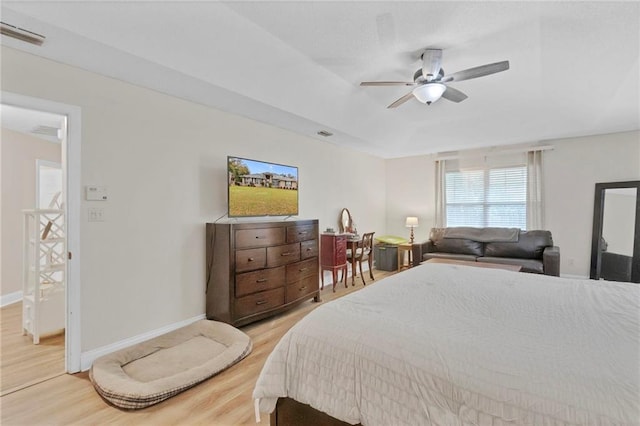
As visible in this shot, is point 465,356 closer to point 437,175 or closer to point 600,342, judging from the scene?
point 600,342

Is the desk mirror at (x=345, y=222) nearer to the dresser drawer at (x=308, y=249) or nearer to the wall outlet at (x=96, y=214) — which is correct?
the dresser drawer at (x=308, y=249)

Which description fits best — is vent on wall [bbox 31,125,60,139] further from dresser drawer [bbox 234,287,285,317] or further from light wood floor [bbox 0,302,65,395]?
dresser drawer [bbox 234,287,285,317]

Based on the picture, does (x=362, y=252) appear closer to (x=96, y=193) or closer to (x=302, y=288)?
(x=302, y=288)

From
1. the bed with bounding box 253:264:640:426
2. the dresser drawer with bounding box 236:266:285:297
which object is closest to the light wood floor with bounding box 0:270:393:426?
the bed with bounding box 253:264:640:426

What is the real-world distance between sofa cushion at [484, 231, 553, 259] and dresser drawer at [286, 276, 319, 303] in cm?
312

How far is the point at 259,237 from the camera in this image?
3271 mm

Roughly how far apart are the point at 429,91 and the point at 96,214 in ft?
10.3

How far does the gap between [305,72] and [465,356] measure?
9.57 feet

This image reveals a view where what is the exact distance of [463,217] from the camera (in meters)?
5.98

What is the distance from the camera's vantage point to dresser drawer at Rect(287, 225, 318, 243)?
3658mm

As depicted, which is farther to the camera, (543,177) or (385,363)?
(543,177)

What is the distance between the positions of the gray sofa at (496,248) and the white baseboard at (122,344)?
387cm

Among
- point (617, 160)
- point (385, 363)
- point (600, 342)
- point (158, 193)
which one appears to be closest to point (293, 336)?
point (385, 363)

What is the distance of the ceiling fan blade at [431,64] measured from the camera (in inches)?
105
